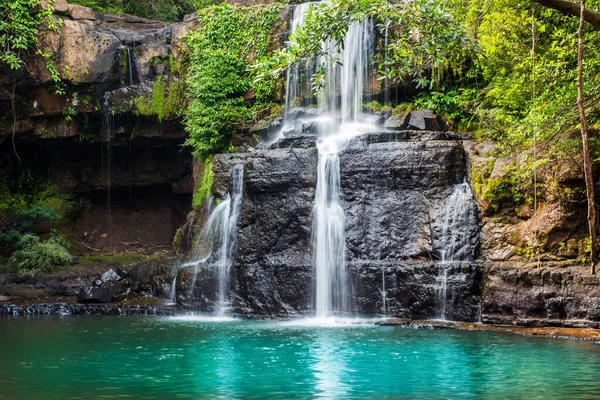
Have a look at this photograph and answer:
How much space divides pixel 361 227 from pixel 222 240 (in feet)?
12.0

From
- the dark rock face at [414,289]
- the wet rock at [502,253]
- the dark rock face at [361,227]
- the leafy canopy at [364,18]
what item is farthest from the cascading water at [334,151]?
the wet rock at [502,253]

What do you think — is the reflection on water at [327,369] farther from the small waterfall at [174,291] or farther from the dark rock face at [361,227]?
the small waterfall at [174,291]

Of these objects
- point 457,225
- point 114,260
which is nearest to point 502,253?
point 457,225

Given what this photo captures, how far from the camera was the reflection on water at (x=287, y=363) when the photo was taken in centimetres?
753

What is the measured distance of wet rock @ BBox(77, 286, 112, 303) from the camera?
56.1 ft

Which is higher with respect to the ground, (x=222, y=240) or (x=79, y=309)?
(x=222, y=240)

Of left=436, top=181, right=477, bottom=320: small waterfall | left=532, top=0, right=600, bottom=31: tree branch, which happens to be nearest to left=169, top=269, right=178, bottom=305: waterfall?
left=436, top=181, right=477, bottom=320: small waterfall

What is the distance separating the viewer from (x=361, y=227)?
618 inches

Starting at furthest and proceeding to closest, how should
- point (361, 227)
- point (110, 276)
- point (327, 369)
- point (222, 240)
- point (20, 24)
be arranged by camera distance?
point (20, 24)
point (110, 276)
point (222, 240)
point (361, 227)
point (327, 369)

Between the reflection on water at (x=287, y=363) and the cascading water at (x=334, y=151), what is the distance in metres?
1.71

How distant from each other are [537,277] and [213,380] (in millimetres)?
7456

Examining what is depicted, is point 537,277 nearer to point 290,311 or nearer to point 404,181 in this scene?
point 404,181

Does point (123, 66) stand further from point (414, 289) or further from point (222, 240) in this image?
point (414, 289)

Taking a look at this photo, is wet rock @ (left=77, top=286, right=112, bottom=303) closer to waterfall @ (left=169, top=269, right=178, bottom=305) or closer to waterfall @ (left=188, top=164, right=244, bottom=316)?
waterfall @ (left=169, top=269, right=178, bottom=305)
